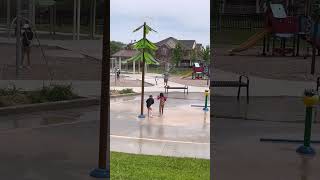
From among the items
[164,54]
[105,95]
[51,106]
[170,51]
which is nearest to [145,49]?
[170,51]

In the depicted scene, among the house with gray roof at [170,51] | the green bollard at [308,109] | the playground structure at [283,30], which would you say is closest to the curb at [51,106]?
the playground structure at [283,30]

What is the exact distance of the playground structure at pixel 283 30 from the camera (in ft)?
14.6

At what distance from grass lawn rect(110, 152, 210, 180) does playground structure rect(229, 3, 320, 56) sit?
1545 mm

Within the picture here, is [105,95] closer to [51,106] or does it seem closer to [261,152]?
[51,106]

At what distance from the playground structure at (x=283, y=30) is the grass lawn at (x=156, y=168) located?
1545 mm

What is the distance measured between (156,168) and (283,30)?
227cm

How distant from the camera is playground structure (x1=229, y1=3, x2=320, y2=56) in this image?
446 centimetres

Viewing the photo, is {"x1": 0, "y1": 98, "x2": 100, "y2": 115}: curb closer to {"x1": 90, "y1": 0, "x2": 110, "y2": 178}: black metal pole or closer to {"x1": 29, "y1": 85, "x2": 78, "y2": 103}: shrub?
{"x1": 29, "y1": 85, "x2": 78, "y2": 103}: shrub

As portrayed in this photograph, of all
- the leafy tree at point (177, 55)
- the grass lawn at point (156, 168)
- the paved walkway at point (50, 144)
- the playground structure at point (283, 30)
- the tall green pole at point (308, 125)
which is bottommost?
the grass lawn at point (156, 168)

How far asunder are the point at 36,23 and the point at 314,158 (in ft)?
9.57

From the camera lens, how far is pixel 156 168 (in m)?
5.96

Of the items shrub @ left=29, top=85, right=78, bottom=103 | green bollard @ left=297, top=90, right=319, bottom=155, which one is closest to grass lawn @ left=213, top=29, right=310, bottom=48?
green bollard @ left=297, top=90, right=319, bottom=155

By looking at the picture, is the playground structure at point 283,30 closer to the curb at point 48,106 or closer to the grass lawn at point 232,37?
the grass lawn at point 232,37

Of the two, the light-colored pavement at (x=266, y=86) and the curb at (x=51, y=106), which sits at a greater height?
the light-colored pavement at (x=266, y=86)
